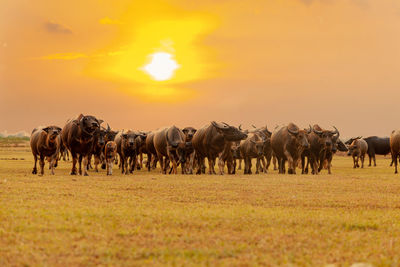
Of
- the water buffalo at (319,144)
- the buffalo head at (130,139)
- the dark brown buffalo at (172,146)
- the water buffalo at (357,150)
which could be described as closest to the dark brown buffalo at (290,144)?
the water buffalo at (319,144)

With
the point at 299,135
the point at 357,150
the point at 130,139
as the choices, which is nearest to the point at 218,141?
the point at 299,135

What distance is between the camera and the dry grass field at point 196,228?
18.2 ft

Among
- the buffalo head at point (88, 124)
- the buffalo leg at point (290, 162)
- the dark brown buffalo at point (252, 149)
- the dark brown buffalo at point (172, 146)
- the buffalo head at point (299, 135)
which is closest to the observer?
the buffalo head at point (88, 124)

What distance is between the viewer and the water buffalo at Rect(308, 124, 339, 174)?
23094 millimetres

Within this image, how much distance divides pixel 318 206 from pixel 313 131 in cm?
1442

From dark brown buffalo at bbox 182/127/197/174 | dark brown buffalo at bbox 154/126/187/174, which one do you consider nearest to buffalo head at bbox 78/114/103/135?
dark brown buffalo at bbox 154/126/187/174

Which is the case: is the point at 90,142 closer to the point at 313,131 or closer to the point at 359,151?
the point at 313,131

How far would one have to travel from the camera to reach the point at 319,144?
2356 centimetres

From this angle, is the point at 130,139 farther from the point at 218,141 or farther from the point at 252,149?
the point at 252,149

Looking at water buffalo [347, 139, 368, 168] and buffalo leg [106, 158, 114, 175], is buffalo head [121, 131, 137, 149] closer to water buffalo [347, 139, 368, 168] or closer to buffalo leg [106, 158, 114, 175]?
buffalo leg [106, 158, 114, 175]

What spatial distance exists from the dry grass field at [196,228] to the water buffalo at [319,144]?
36.2 ft

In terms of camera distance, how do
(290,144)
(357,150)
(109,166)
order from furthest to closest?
(357,150)
(290,144)
(109,166)

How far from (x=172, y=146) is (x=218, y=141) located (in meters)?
2.25

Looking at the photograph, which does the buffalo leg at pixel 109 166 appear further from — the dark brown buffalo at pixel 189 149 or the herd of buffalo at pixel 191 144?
the dark brown buffalo at pixel 189 149
